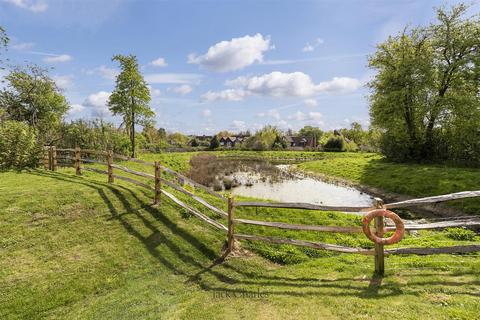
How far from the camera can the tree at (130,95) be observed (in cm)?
2511

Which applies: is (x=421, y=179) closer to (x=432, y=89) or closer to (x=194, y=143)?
(x=432, y=89)

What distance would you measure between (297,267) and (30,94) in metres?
32.2

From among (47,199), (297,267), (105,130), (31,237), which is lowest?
(297,267)

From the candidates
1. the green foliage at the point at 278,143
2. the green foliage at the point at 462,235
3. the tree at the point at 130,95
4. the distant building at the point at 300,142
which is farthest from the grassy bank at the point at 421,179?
the distant building at the point at 300,142

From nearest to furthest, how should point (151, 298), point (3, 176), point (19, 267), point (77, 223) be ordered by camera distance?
point (151, 298) → point (19, 267) → point (77, 223) → point (3, 176)

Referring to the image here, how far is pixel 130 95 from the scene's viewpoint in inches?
1006

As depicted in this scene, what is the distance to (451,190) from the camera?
1694 centimetres

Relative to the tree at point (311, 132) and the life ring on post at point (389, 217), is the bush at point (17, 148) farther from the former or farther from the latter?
the tree at point (311, 132)

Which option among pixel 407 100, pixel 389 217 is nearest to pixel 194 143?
pixel 407 100

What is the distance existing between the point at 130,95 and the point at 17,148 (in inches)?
481

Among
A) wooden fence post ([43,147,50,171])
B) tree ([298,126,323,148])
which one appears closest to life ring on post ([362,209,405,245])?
wooden fence post ([43,147,50,171])

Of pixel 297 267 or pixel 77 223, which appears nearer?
pixel 297 267

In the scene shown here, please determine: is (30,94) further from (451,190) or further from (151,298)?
(451,190)

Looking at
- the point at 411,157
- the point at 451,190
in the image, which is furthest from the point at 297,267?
the point at 411,157
